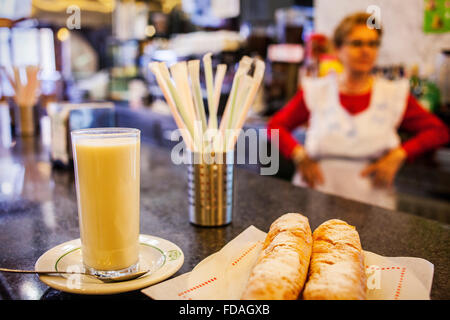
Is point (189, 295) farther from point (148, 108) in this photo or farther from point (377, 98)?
point (148, 108)

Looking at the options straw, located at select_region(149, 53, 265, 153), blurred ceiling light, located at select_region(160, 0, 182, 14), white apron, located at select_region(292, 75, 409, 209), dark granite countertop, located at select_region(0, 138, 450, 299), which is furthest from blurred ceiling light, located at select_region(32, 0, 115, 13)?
straw, located at select_region(149, 53, 265, 153)

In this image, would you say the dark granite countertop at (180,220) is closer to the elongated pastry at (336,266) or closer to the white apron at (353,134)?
the elongated pastry at (336,266)

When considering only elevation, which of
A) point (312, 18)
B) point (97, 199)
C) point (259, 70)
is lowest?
point (97, 199)

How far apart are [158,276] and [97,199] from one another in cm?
19

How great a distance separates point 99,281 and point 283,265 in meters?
0.33

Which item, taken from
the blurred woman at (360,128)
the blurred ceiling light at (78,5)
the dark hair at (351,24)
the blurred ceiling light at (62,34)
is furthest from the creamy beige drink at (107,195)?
the blurred ceiling light at (62,34)

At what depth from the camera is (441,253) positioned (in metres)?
0.95

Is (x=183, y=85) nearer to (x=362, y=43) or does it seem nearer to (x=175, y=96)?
(x=175, y=96)

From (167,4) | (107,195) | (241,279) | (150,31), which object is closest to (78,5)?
(167,4)

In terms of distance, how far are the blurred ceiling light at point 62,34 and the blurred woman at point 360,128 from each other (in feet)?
23.0

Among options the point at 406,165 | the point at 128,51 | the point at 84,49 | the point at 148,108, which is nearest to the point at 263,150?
the point at 406,165

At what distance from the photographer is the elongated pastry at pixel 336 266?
613mm

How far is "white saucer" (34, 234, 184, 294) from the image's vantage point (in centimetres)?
72

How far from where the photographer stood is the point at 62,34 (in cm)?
837
